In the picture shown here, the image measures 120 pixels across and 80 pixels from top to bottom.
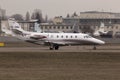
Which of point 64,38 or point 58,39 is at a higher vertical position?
point 64,38

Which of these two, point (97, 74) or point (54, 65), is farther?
point (54, 65)

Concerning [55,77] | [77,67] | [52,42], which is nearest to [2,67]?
[77,67]

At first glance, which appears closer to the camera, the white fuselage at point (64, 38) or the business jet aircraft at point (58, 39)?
the business jet aircraft at point (58, 39)

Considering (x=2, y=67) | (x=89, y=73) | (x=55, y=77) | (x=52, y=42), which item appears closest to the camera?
(x=55, y=77)

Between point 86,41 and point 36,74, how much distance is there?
3808 cm

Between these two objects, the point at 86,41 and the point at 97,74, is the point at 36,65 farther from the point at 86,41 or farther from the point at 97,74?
the point at 86,41

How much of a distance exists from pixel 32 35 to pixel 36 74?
123 ft

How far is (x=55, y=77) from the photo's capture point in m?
26.8

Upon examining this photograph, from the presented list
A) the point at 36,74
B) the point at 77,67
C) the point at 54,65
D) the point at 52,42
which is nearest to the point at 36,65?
the point at 54,65

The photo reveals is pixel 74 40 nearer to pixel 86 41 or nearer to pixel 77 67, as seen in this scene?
pixel 86 41

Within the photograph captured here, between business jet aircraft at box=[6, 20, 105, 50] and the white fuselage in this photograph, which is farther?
the white fuselage

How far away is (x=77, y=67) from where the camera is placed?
33562mm

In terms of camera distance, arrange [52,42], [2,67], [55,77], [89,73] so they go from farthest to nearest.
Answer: [52,42] → [2,67] → [89,73] → [55,77]

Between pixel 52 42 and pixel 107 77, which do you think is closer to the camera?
pixel 107 77
